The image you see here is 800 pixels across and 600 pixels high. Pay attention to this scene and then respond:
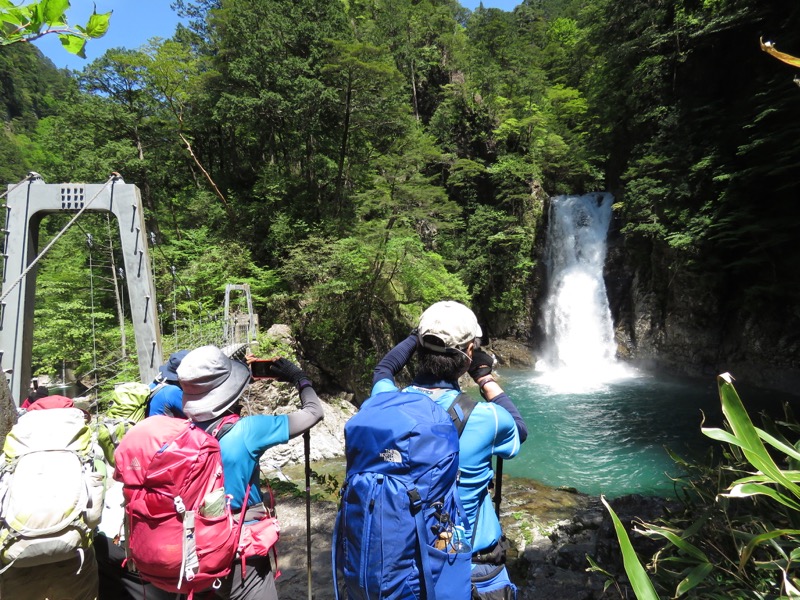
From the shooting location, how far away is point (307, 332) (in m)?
12.5

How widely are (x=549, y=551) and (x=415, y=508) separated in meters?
4.18

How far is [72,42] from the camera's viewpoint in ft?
3.53

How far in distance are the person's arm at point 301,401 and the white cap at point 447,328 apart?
20.1 inches

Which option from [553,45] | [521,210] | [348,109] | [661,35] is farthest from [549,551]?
[553,45]

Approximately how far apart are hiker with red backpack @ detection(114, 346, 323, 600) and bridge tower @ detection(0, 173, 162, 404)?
3075 millimetres

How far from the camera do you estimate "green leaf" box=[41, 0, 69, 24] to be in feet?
3.21

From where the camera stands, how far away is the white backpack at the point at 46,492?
1.47 m

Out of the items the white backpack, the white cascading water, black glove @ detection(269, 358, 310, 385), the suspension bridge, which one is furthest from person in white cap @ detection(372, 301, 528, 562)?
the white cascading water

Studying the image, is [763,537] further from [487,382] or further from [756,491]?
[487,382]

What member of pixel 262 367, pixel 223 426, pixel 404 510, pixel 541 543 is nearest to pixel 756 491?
pixel 404 510

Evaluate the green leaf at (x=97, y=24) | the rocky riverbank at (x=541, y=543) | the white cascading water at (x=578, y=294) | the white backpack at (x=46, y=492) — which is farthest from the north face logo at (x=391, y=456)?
the white cascading water at (x=578, y=294)

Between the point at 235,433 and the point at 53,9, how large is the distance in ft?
4.44

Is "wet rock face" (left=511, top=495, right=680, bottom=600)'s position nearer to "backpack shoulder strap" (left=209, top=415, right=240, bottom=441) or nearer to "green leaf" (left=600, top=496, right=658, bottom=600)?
"green leaf" (left=600, top=496, right=658, bottom=600)

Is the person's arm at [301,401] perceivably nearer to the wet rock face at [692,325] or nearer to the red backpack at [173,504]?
the red backpack at [173,504]
